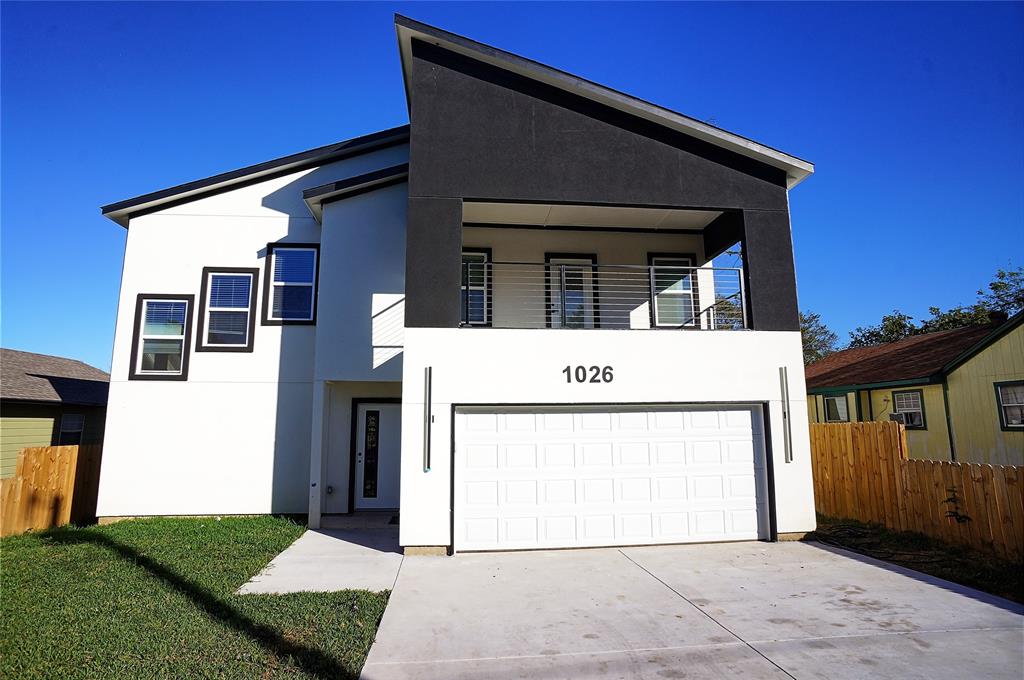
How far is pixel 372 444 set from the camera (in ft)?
40.2

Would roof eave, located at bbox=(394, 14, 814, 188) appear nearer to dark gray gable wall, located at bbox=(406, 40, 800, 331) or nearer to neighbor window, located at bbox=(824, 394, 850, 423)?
dark gray gable wall, located at bbox=(406, 40, 800, 331)

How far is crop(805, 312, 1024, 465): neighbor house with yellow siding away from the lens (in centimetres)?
1381

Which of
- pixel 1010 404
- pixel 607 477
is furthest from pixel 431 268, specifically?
pixel 1010 404

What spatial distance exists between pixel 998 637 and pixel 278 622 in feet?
22.1

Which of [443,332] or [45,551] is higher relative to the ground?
[443,332]

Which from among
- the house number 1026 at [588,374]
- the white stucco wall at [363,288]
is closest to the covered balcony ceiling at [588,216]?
the white stucco wall at [363,288]

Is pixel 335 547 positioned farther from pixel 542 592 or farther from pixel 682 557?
pixel 682 557

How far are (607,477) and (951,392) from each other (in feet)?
39.8

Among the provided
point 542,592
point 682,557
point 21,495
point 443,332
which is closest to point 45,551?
point 21,495

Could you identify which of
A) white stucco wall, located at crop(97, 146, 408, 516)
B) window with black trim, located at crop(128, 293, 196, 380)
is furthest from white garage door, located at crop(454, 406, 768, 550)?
window with black trim, located at crop(128, 293, 196, 380)

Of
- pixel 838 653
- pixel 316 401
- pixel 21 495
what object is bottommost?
pixel 838 653

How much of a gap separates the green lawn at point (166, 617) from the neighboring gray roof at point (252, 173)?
22.3ft

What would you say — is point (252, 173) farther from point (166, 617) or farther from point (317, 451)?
point (166, 617)

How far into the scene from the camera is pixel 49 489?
11117 millimetres
